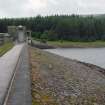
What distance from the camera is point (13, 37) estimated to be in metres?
108

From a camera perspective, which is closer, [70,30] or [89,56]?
[89,56]

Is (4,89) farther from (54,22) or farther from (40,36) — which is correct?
(54,22)

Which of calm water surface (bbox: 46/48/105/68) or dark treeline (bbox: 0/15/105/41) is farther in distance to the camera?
dark treeline (bbox: 0/15/105/41)

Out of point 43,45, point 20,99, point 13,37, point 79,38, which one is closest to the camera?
point 20,99

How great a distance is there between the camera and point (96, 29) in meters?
148

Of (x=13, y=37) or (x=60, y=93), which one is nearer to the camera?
(x=60, y=93)

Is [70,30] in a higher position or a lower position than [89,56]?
higher

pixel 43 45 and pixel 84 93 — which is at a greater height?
pixel 84 93

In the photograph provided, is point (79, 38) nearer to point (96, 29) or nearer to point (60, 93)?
point (96, 29)

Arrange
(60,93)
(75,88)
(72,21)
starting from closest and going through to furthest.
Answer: (60,93)
(75,88)
(72,21)

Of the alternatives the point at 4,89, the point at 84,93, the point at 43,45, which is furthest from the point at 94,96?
the point at 43,45

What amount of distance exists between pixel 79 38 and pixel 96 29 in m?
10.7

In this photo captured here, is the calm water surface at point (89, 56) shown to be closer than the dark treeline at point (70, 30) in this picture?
Yes

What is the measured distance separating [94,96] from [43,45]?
10192 centimetres
